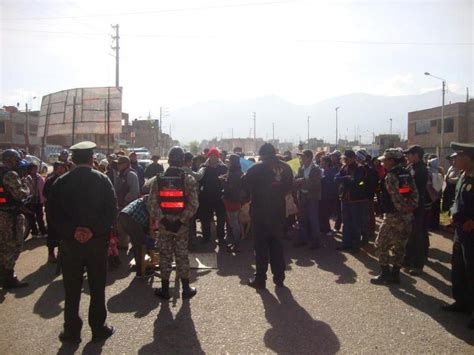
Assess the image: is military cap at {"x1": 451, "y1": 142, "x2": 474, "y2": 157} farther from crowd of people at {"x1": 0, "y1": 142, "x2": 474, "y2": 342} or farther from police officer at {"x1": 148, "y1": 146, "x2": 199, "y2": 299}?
police officer at {"x1": 148, "y1": 146, "x2": 199, "y2": 299}

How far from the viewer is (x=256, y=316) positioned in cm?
467

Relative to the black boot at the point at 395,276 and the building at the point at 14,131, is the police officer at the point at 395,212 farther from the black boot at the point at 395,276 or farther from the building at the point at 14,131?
the building at the point at 14,131

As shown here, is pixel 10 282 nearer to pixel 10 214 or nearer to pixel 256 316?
pixel 10 214

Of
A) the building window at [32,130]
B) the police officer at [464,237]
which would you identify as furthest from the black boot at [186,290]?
the building window at [32,130]

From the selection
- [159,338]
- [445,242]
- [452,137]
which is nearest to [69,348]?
[159,338]

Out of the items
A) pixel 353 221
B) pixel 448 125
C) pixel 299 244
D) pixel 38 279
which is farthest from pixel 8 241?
pixel 448 125

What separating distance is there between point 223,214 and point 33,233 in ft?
15.6

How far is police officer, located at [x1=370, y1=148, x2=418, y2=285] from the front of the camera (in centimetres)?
563

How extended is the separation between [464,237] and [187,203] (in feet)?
11.3

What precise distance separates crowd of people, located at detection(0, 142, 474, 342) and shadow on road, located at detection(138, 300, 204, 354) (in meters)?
0.51

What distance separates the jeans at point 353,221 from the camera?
25.4ft

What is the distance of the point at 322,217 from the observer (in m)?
9.34

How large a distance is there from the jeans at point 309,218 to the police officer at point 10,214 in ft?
17.3

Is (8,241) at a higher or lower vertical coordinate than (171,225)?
lower
